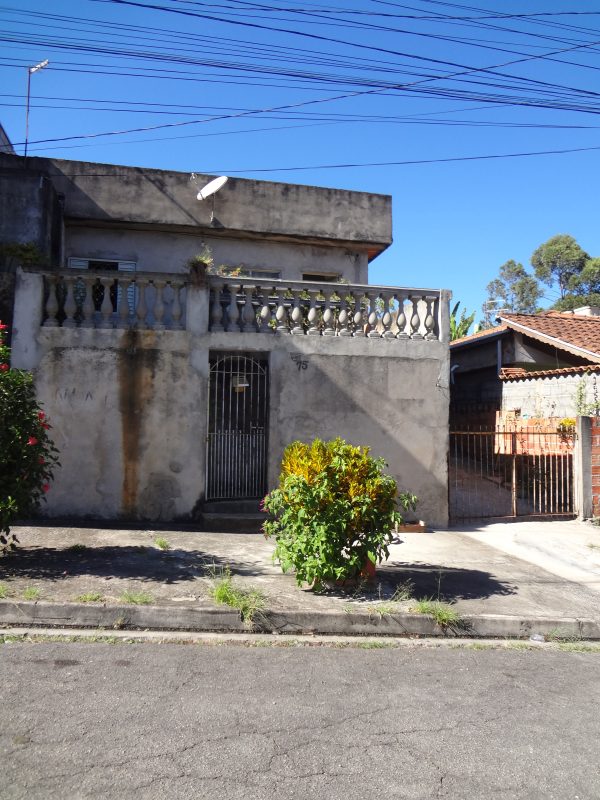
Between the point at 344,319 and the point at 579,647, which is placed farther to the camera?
the point at 344,319

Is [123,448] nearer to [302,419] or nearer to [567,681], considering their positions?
[302,419]

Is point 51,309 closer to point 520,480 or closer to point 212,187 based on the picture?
point 212,187

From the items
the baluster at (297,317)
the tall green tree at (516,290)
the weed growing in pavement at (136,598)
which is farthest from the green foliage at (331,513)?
the tall green tree at (516,290)

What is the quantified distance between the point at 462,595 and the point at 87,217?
32.3 feet

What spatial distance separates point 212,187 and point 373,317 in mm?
4575

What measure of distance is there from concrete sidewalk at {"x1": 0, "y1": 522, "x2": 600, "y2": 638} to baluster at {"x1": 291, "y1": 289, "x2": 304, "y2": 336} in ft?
10.5

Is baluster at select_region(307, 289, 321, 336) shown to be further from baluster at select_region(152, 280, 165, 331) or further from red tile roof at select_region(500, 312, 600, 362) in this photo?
red tile roof at select_region(500, 312, 600, 362)

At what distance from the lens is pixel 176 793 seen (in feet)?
9.52

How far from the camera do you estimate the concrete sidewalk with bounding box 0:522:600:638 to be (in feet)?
17.8

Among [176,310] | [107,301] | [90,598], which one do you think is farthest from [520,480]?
[90,598]

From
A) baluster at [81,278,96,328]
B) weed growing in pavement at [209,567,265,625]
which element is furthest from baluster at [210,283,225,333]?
weed growing in pavement at [209,567,265,625]

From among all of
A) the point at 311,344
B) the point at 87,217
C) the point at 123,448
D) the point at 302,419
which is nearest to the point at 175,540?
the point at 123,448

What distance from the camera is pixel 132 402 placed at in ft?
30.2

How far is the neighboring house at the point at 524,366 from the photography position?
13.2 m
